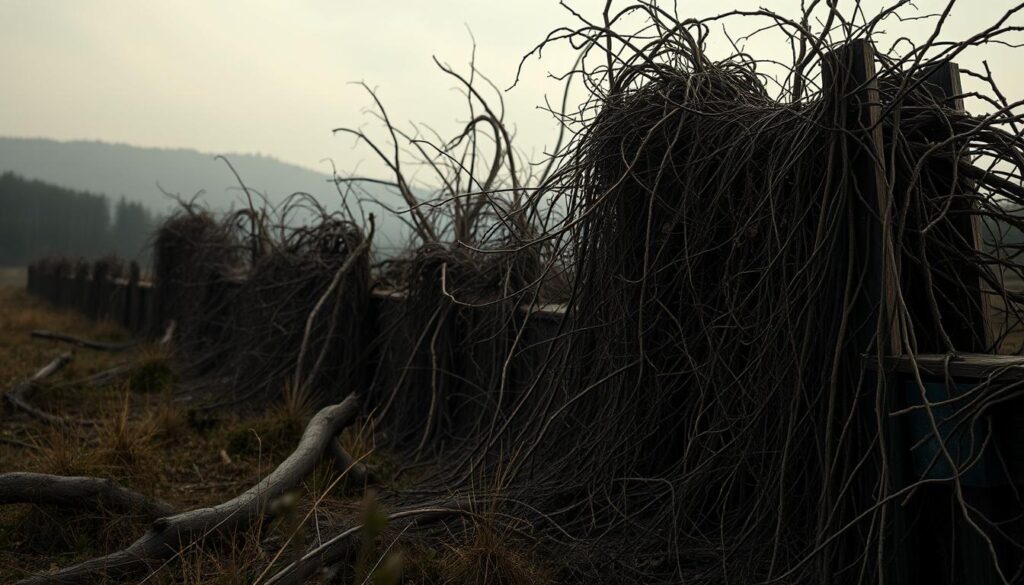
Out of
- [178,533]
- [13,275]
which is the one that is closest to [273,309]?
[178,533]

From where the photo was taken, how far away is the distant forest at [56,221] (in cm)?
6581

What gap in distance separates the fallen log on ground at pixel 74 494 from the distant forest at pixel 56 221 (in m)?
66.2

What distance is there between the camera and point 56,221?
7144cm

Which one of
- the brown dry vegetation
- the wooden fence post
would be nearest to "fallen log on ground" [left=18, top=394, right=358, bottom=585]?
the brown dry vegetation

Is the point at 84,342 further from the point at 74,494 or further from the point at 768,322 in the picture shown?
the point at 768,322

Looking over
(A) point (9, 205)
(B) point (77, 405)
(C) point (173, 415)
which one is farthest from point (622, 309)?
(A) point (9, 205)

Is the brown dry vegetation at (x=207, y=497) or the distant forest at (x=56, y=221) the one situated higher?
the distant forest at (x=56, y=221)

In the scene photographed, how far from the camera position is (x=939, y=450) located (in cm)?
199

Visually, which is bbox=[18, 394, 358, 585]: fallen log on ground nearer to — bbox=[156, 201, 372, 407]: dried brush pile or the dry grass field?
bbox=[156, 201, 372, 407]: dried brush pile

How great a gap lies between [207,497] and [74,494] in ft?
3.06

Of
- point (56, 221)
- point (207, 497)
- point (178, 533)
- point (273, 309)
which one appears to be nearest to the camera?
point (178, 533)

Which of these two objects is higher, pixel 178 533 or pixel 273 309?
pixel 273 309

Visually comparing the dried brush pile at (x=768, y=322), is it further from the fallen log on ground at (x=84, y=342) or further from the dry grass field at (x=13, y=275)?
the dry grass field at (x=13, y=275)

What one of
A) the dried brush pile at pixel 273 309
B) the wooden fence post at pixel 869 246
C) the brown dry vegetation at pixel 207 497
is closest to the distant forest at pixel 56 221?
the dried brush pile at pixel 273 309
